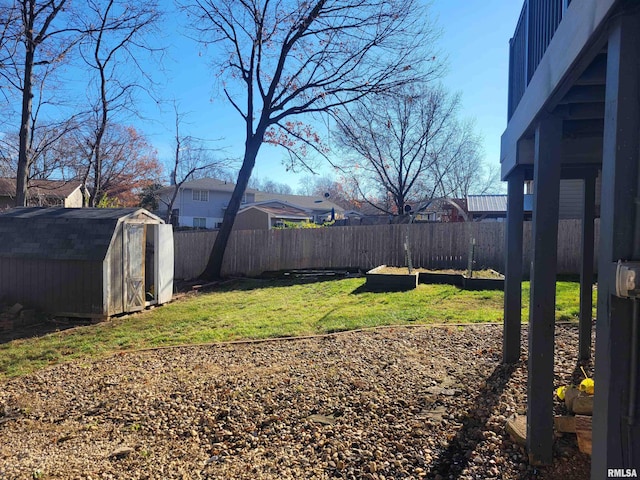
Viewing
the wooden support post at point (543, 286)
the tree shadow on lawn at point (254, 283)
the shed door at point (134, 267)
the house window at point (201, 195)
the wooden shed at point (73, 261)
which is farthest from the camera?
the house window at point (201, 195)

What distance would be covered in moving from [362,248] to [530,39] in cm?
1116

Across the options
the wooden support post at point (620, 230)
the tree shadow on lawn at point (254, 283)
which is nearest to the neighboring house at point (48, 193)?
the tree shadow on lawn at point (254, 283)

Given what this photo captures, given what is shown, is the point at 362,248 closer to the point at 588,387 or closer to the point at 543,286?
the point at 588,387

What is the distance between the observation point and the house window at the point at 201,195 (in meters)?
32.7

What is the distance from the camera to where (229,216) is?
14.9 meters

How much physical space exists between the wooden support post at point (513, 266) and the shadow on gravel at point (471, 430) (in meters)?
0.31

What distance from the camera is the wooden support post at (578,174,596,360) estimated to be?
13.6 ft

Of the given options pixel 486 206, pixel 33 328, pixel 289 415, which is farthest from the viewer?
pixel 486 206

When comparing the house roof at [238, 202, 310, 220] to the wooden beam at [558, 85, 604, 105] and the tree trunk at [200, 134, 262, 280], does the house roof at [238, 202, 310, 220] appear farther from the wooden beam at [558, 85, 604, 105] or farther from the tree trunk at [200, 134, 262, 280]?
the wooden beam at [558, 85, 604, 105]

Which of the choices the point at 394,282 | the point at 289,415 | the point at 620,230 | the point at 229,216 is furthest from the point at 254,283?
the point at 620,230

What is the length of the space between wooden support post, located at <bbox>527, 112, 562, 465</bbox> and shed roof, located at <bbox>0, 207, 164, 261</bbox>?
8079 millimetres

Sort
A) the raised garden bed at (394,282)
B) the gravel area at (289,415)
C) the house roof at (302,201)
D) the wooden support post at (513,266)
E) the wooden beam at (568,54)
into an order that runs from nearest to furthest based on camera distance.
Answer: the wooden beam at (568,54)
the gravel area at (289,415)
the wooden support post at (513,266)
the raised garden bed at (394,282)
the house roof at (302,201)

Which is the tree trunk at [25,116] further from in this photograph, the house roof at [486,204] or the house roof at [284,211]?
the house roof at [486,204]

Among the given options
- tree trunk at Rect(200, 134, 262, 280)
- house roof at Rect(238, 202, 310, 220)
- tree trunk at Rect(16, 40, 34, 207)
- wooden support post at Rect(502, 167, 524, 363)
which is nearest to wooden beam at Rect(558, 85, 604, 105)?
wooden support post at Rect(502, 167, 524, 363)
